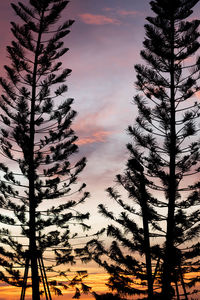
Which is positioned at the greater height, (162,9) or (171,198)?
(162,9)

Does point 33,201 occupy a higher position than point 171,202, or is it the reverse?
point 33,201

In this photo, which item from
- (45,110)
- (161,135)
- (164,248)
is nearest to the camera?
(164,248)

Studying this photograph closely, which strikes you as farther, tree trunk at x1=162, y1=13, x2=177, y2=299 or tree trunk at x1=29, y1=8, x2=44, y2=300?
tree trunk at x1=29, y1=8, x2=44, y2=300

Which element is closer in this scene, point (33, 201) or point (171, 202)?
point (171, 202)

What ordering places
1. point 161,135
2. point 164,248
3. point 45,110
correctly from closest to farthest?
point 164,248 → point 161,135 → point 45,110

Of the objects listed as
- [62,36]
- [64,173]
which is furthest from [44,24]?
[64,173]

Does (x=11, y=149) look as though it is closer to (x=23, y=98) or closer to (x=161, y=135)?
(x=23, y=98)

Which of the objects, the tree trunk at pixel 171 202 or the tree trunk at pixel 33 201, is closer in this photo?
the tree trunk at pixel 171 202

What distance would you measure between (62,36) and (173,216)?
8.78m

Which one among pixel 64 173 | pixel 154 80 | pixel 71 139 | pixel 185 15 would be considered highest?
pixel 185 15

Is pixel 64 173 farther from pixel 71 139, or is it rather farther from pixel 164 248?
pixel 164 248

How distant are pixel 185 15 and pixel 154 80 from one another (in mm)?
2640

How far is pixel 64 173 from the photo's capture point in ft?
59.8

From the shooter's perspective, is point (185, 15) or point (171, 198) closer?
point (171, 198)
